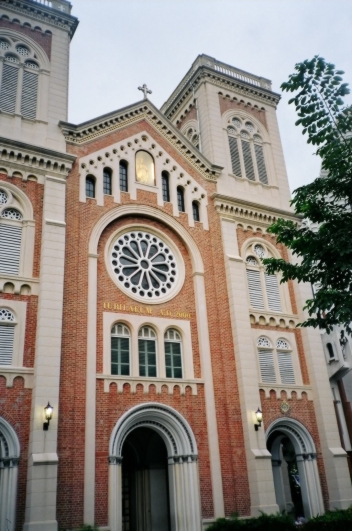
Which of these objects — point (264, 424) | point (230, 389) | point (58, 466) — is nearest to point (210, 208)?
point (230, 389)

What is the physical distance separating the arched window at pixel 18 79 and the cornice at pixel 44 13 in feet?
6.41

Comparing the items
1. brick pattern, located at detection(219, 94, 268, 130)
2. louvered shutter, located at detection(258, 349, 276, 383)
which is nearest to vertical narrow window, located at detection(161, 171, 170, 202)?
brick pattern, located at detection(219, 94, 268, 130)

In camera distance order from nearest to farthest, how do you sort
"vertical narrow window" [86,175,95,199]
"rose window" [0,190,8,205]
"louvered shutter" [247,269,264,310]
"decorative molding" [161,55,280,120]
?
"rose window" [0,190,8,205] < "vertical narrow window" [86,175,95,199] < "louvered shutter" [247,269,264,310] < "decorative molding" [161,55,280,120]

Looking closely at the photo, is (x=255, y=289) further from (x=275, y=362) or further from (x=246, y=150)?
(x=246, y=150)

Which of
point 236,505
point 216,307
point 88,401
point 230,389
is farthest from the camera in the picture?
point 216,307

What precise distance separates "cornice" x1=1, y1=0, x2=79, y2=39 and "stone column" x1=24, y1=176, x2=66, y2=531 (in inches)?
387

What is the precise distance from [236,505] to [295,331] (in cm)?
898

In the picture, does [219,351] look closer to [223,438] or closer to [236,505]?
[223,438]

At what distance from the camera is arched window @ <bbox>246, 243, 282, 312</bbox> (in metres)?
24.9

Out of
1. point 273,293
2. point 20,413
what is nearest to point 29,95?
point 20,413

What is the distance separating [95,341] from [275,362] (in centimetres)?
911

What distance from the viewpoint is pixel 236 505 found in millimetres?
19781

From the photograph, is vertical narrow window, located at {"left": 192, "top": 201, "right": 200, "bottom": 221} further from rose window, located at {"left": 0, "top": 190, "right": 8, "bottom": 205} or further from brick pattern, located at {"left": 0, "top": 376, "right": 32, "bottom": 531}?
brick pattern, located at {"left": 0, "top": 376, "right": 32, "bottom": 531}

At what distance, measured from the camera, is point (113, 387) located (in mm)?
19406
